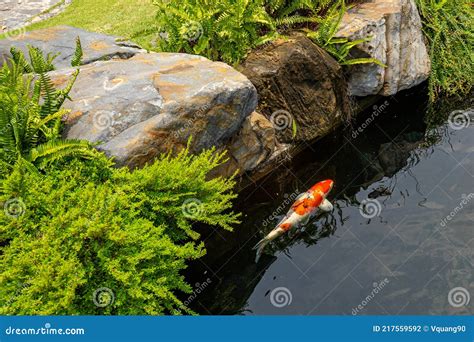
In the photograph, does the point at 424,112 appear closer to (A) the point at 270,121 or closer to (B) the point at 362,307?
(A) the point at 270,121

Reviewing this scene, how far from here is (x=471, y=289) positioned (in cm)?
716

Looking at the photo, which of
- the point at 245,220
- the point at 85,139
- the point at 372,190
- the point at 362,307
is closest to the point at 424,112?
the point at 372,190

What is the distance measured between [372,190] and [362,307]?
2.84 metres
